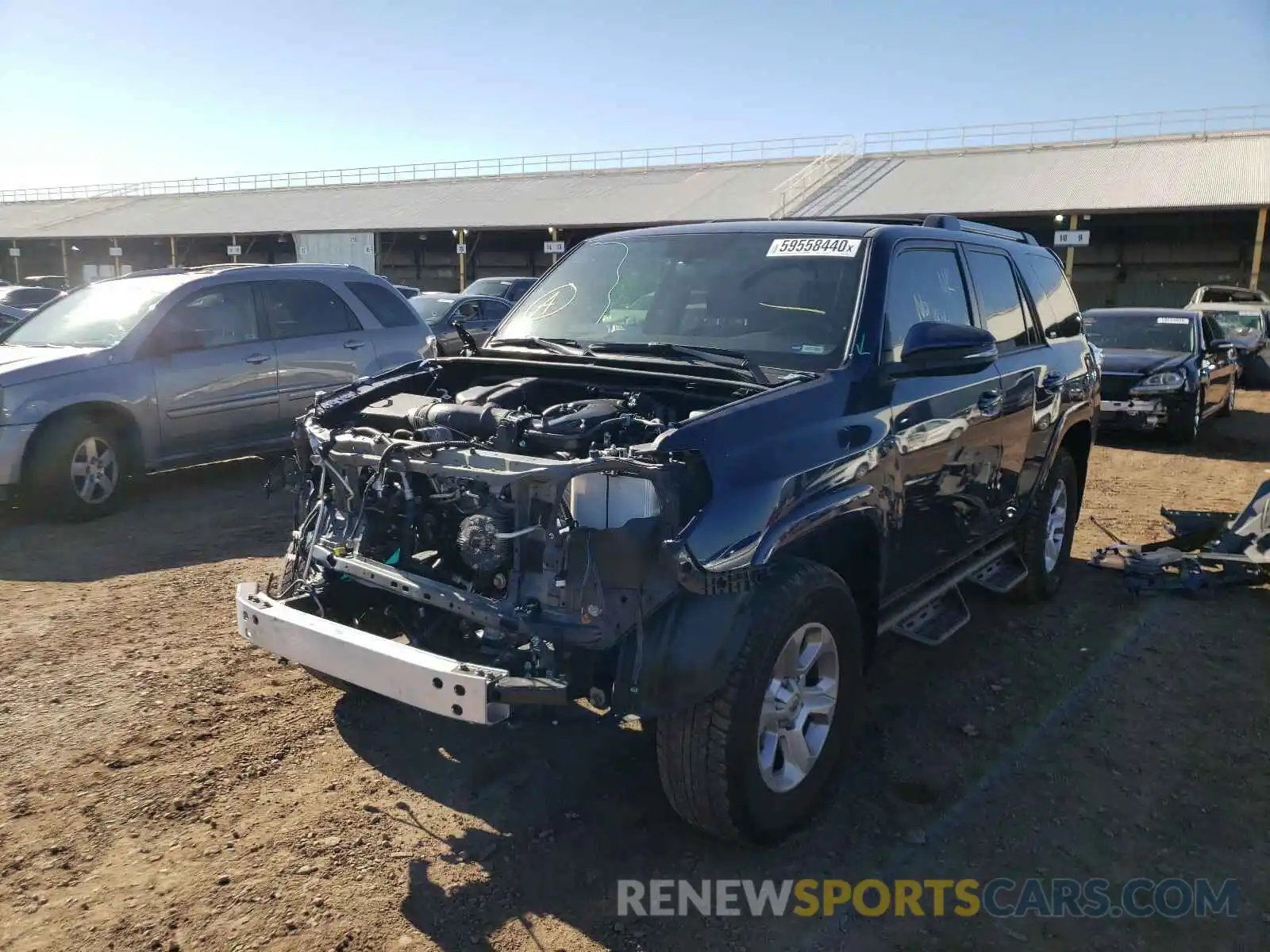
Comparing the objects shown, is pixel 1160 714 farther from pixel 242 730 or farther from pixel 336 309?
pixel 336 309

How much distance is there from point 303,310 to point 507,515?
6140mm

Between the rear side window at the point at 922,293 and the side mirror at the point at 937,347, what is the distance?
0.30ft

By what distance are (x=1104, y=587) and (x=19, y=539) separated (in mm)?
7285

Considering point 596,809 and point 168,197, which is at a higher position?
point 168,197

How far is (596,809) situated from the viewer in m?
3.32

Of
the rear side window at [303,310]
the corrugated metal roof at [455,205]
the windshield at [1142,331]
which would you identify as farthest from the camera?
the corrugated metal roof at [455,205]

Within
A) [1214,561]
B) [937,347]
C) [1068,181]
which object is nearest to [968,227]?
[937,347]

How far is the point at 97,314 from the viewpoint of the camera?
7.61 meters

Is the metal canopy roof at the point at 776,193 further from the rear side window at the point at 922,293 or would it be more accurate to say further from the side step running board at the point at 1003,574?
the rear side window at the point at 922,293

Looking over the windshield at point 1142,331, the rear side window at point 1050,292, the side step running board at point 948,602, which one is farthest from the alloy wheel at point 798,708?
the windshield at point 1142,331

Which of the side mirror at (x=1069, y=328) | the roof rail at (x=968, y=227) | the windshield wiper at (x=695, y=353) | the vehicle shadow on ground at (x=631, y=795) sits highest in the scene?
the roof rail at (x=968, y=227)

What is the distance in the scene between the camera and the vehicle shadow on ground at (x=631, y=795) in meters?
2.79

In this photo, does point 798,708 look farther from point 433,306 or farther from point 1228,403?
point 433,306

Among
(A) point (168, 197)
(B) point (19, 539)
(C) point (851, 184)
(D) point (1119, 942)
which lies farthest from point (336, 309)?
(A) point (168, 197)
